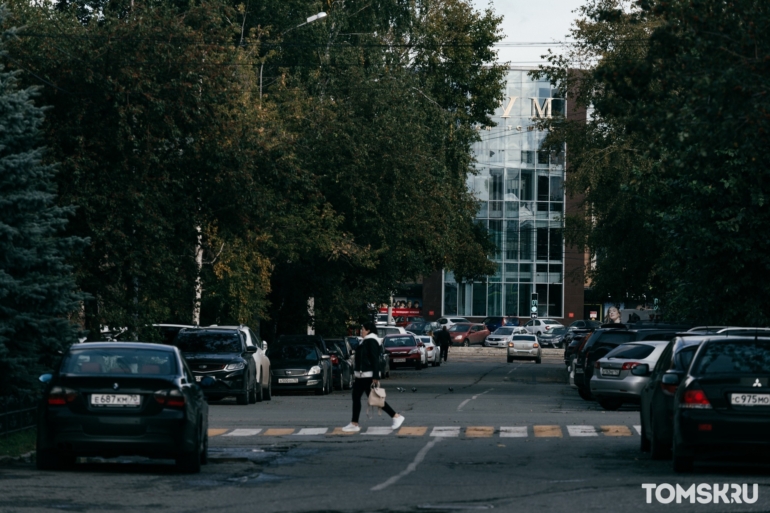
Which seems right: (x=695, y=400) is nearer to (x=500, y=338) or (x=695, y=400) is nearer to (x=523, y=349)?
(x=523, y=349)

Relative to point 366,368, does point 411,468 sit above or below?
below

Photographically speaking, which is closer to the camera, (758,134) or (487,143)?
(758,134)

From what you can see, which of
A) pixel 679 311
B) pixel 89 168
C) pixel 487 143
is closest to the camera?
pixel 89 168

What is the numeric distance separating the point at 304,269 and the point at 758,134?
99.8 ft

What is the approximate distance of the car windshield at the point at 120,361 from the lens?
50.6 ft

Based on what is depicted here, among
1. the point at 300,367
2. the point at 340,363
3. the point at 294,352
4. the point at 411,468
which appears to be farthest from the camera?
the point at 340,363

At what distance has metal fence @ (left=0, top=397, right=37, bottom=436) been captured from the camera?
59.8ft

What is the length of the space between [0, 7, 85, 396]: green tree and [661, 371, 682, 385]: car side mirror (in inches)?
326

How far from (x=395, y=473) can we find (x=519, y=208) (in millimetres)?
88492

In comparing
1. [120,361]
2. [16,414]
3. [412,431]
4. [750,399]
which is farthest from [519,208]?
[750,399]

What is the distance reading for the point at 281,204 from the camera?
3275 cm

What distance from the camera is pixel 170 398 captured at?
1495 centimetres

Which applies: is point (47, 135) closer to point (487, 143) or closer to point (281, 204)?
point (281, 204)

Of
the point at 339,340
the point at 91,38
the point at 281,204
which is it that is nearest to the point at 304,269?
the point at 339,340
